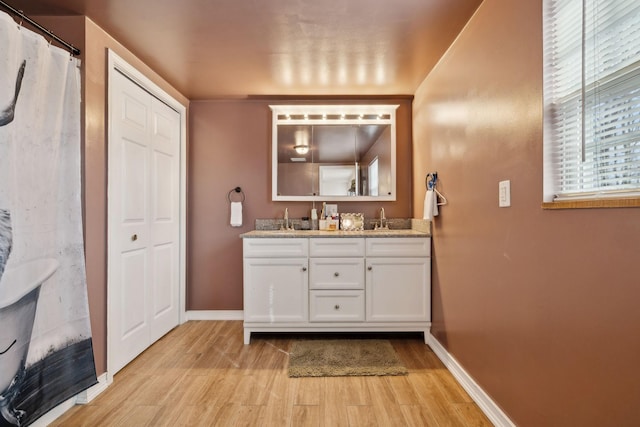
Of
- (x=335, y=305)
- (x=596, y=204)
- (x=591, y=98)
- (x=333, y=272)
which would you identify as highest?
(x=591, y=98)

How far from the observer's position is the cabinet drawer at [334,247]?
8.69 ft

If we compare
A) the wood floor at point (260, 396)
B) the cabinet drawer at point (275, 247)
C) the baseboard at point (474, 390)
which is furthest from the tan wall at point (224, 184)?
the baseboard at point (474, 390)

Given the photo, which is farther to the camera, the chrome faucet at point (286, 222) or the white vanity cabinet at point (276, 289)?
the chrome faucet at point (286, 222)

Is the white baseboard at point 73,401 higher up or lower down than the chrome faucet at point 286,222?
lower down

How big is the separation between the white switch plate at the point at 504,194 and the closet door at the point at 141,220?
2303mm

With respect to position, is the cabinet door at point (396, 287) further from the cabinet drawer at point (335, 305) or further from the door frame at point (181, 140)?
the door frame at point (181, 140)

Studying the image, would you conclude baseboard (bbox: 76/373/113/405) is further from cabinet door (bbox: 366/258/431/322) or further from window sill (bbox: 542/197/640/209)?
window sill (bbox: 542/197/640/209)

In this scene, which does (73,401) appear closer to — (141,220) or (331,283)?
(141,220)

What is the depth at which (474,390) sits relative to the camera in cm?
186

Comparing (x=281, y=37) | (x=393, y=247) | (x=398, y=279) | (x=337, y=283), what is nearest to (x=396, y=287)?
(x=398, y=279)

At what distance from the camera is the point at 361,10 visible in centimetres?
181

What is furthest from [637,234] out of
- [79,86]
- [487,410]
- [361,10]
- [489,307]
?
[79,86]

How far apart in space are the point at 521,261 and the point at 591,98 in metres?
0.70

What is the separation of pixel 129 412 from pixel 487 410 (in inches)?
76.7
